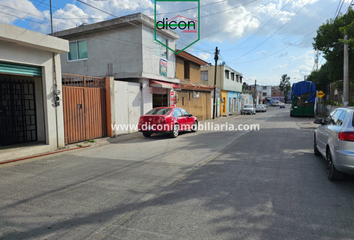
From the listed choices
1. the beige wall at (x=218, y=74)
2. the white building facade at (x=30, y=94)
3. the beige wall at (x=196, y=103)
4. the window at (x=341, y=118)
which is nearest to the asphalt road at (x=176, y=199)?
the window at (x=341, y=118)

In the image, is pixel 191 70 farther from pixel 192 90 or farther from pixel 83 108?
pixel 83 108

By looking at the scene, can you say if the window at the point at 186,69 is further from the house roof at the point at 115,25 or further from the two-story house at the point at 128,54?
the house roof at the point at 115,25

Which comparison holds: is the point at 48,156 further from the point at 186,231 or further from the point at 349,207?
the point at 349,207

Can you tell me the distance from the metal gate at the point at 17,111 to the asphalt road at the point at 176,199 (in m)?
2.70

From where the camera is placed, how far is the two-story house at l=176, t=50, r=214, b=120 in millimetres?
19953

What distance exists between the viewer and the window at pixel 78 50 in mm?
16828

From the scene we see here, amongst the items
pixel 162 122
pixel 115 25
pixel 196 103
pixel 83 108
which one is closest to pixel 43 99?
pixel 83 108

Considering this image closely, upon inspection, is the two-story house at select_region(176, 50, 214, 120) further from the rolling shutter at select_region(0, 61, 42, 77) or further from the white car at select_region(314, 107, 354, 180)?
the white car at select_region(314, 107, 354, 180)

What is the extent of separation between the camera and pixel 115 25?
15.2 m

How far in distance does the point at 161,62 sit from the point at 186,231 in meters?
14.8

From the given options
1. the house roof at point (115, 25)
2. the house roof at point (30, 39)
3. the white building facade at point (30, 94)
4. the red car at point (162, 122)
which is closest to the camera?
the house roof at point (30, 39)

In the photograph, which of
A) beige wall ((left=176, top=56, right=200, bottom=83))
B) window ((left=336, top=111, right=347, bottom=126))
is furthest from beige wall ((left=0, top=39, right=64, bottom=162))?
beige wall ((left=176, top=56, right=200, bottom=83))

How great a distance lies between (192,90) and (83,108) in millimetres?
12610

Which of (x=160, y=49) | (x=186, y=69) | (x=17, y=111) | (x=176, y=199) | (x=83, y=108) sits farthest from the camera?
(x=186, y=69)
